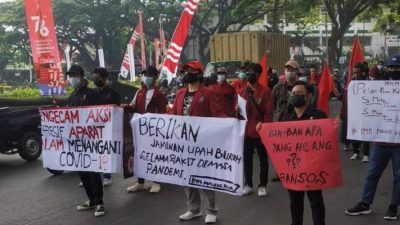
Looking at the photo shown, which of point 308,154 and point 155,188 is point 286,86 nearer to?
point 155,188

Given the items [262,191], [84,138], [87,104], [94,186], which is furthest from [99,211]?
[262,191]

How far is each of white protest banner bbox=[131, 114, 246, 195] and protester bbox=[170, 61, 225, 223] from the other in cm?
19

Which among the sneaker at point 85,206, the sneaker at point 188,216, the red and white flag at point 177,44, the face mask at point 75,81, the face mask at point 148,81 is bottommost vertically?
the sneaker at point 85,206

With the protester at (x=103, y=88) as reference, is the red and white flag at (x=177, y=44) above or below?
above

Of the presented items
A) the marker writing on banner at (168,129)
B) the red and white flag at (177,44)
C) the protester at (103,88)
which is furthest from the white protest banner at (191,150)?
the red and white flag at (177,44)

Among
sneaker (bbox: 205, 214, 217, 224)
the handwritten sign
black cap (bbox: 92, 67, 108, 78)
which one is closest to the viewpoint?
the handwritten sign

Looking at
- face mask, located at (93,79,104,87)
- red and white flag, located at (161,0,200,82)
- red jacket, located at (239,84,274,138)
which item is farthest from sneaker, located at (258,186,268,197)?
red and white flag, located at (161,0,200,82)

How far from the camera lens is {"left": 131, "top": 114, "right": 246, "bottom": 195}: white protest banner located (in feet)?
17.9

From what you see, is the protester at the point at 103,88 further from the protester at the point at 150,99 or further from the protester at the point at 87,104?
the protester at the point at 87,104

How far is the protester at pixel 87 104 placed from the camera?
6469mm

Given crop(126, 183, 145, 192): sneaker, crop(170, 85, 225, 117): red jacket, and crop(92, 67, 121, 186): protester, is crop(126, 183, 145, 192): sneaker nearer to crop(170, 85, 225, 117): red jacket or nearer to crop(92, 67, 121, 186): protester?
crop(92, 67, 121, 186): protester

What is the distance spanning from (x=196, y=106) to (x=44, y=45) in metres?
9.32

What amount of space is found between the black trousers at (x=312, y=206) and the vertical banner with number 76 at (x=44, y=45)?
34.3 ft

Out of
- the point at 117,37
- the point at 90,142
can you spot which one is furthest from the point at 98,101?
the point at 117,37
